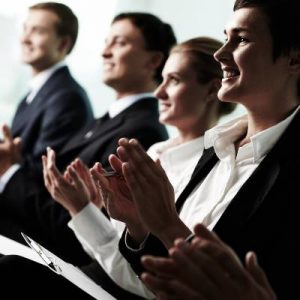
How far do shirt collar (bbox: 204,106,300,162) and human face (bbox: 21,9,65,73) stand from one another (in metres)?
1.54

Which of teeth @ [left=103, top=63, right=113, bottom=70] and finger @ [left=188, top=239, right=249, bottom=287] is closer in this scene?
finger @ [left=188, top=239, right=249, bottom=287]

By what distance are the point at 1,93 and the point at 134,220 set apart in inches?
89.9

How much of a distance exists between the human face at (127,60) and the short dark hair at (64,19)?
1.89ft

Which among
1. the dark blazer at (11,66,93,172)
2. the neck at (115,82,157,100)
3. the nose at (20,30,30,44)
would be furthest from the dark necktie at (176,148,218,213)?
the nose at (20,30,30,44)

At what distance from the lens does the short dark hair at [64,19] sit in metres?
2.80

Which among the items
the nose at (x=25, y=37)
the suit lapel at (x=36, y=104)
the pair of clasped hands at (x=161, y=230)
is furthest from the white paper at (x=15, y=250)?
the nose at (x=25, y=37)

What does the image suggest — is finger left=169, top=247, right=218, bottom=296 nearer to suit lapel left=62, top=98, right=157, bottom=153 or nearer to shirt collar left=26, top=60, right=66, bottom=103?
suit lapel left=62, top=98, right=157, bottom=153

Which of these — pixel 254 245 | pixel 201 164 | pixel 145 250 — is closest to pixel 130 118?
pixel 201 164

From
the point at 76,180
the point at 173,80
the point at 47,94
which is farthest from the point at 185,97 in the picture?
the point at 47,94

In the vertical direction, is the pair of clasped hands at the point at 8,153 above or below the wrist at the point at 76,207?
above

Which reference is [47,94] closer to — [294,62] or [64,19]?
[64,19]

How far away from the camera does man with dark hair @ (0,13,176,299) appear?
2036mm

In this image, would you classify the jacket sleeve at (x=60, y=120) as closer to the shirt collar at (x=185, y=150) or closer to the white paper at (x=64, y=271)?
the shirt collar at (x=185, y=150)

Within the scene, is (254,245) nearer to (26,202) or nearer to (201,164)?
(201,164)
